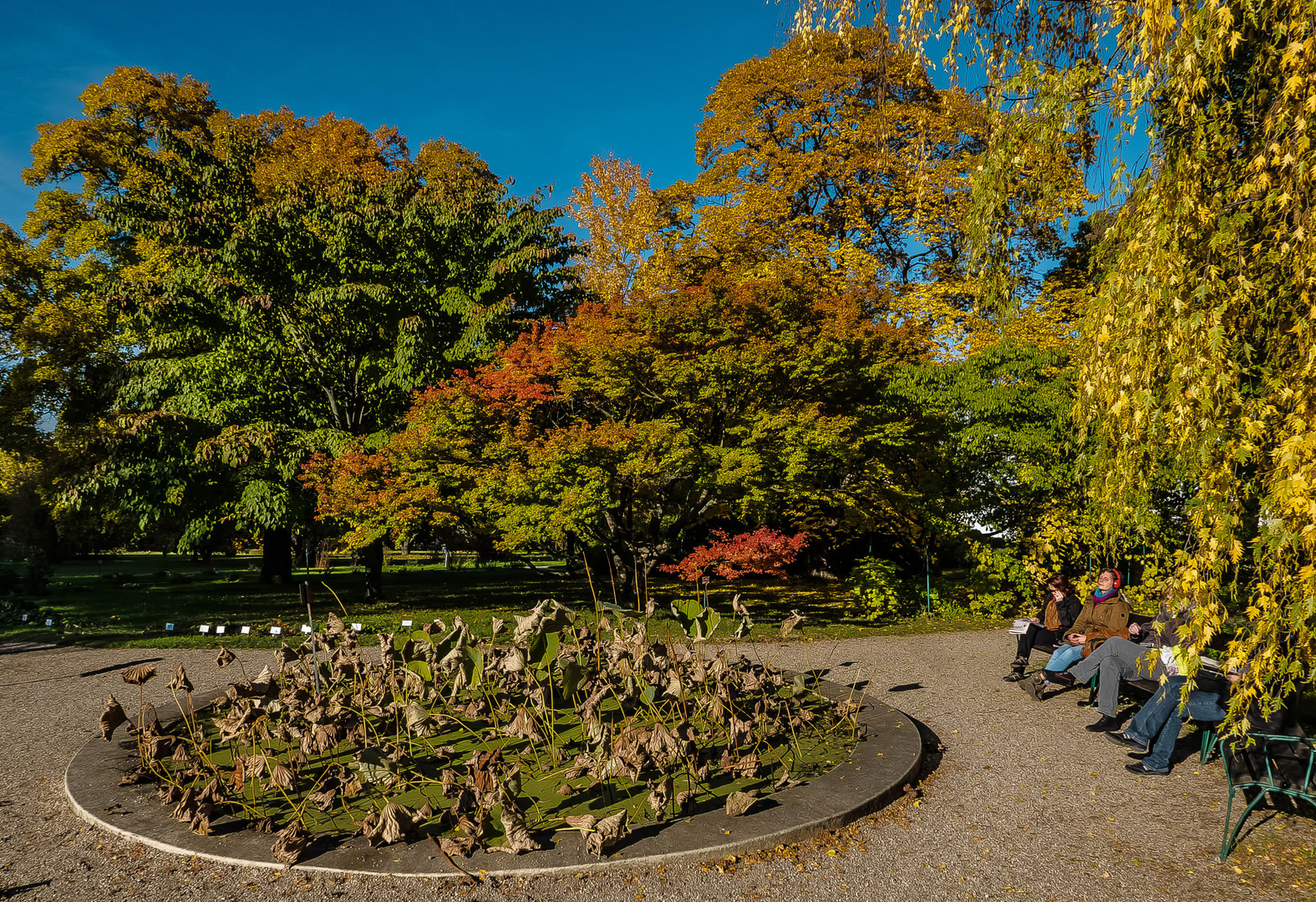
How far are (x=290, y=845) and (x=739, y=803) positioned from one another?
2.25m

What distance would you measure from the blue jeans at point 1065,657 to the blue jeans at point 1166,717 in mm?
1130

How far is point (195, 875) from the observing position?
3.82m

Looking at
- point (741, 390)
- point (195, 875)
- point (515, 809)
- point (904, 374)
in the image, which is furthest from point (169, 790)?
point (904, 374)

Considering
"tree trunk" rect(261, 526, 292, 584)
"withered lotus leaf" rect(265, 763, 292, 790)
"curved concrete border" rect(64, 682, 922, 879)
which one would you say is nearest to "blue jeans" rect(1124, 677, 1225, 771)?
"curved concrete border" rect(64, 682, 922, 879)

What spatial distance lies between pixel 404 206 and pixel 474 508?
875 centimetres

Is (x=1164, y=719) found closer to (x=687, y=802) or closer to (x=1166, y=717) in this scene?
(x=1166, y=717)

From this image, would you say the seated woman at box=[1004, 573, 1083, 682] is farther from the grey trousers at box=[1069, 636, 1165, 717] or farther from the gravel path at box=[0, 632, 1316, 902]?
the gravel path at box=[0, 632, 1316, 902]

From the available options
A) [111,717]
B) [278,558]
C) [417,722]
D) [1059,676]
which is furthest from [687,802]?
[278,558]

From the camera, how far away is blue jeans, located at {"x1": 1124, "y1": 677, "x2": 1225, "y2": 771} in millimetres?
4992

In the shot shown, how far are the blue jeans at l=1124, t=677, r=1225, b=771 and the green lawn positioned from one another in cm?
537

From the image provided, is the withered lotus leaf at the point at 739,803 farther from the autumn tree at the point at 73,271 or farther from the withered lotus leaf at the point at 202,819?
the autumn tree at the point at 73,271

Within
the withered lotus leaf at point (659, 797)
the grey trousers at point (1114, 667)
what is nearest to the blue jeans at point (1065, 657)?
the grey trousers at point (1114, 667)

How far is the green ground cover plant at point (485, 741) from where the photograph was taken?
4.16 meters

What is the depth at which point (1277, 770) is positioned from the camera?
4.15 metres
